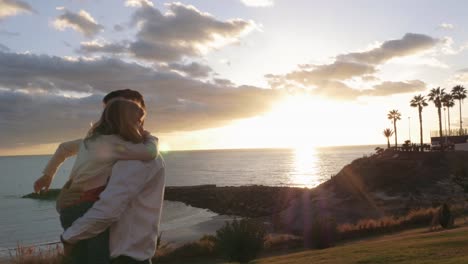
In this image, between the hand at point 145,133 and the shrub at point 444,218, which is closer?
the hand at point 145,133

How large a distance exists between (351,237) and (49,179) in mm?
20464

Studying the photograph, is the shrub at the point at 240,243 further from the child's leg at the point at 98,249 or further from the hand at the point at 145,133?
the child's leg at the point at 98,249

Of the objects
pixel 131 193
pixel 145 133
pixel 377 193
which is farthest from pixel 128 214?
pixel 377 193

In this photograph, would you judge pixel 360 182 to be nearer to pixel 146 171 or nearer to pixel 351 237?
pixel 351 237

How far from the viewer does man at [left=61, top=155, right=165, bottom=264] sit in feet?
7.56

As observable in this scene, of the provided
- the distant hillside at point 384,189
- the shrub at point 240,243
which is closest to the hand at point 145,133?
the shrub at point 240,243

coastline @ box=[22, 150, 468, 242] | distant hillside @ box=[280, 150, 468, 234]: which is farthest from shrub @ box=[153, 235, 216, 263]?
distant hillside @ box=[280, 150, 468, 234]

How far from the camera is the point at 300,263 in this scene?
1222 cm

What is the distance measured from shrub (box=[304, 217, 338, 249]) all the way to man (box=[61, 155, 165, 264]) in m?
16.9

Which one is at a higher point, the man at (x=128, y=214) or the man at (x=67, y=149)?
the man at (x=67, y=149)

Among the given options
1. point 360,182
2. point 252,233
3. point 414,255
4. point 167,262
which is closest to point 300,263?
point 252,233

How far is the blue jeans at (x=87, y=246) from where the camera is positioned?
2420 millimetres

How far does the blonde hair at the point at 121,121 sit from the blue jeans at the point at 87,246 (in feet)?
1.35

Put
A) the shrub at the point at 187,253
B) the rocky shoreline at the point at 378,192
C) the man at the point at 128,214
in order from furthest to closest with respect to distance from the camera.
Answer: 1. the rocky shoreline at the point at 378,192
2. the shrub at the point at 187,253
3. the man at the point at 128,214
